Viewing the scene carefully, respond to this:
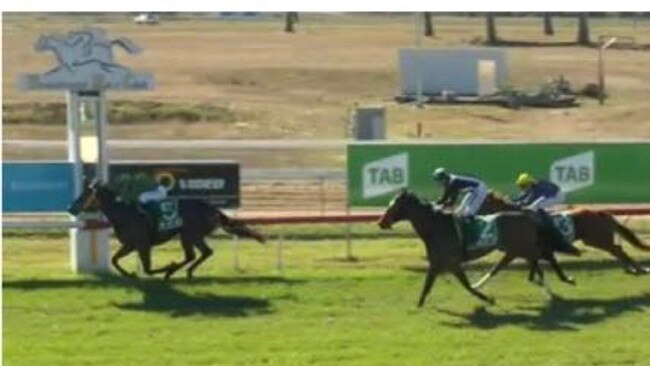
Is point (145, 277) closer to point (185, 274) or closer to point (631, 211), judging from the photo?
point (185, 274)

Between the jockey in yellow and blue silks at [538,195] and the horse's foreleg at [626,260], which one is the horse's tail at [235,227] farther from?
the horse's foreleg at [626,260]

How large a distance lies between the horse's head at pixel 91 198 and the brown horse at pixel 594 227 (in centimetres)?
388

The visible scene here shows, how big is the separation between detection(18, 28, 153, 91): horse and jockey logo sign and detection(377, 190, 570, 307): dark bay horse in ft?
12.5

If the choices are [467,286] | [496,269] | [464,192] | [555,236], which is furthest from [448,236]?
[555,236]

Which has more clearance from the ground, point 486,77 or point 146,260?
point 486,77

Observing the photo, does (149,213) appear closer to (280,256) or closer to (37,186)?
(280,256)

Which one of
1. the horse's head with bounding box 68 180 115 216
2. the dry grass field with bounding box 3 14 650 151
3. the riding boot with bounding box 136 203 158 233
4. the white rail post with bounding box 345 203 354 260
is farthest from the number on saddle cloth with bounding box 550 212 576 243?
the dry grass field with bounding box 3 14 650 151

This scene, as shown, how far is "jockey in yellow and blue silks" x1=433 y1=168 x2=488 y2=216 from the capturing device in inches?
725

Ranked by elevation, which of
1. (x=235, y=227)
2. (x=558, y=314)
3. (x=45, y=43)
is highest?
(x=45, y=43)

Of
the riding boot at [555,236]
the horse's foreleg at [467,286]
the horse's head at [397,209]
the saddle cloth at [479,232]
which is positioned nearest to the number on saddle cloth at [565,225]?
the riding boot at [555,236]

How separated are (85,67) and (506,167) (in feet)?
18.0

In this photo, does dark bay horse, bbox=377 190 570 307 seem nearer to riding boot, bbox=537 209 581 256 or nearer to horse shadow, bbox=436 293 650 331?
riding boot, bbox=537 209 581 256

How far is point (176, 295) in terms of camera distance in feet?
59.2
